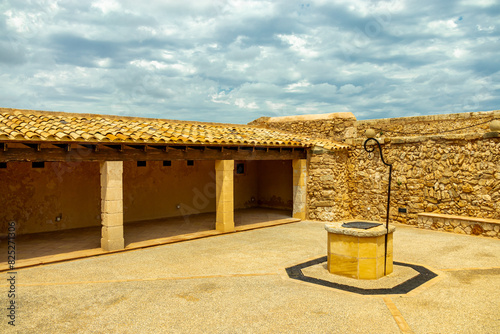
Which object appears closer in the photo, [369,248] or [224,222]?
[369,248]

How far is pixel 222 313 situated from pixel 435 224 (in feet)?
32.6

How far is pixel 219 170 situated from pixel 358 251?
20.7 feet

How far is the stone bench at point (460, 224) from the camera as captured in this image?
1168cm

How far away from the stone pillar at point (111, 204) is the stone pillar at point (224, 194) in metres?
3.53

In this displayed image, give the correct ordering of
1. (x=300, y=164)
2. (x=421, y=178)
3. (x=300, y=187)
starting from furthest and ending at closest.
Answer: (x=300, y=187)
(x=300, y=164)
(x=421, y=178)

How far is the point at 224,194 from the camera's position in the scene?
1262 centimetres

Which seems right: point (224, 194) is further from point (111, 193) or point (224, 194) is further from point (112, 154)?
point (112, 154)

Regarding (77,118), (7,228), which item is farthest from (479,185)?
(7,228)

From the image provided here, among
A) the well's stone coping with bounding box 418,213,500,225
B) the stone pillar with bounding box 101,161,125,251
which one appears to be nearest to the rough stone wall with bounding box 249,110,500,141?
the well's stone coping with bounding box 418,213,500,225

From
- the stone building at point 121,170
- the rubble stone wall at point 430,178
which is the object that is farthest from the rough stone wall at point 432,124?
the stone building at point 121,170

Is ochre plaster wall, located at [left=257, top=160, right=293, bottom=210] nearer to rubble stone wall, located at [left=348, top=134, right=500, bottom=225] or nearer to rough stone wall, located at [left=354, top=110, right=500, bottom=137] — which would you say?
rubble stone wall, located at [left=348, top=134, right=500, bottom=225]

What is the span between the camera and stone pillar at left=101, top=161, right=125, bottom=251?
1003 cm

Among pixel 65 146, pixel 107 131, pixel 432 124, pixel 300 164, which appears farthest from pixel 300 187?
pixel 65 146

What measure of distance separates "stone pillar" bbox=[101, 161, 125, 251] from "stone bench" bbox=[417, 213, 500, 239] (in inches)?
404
